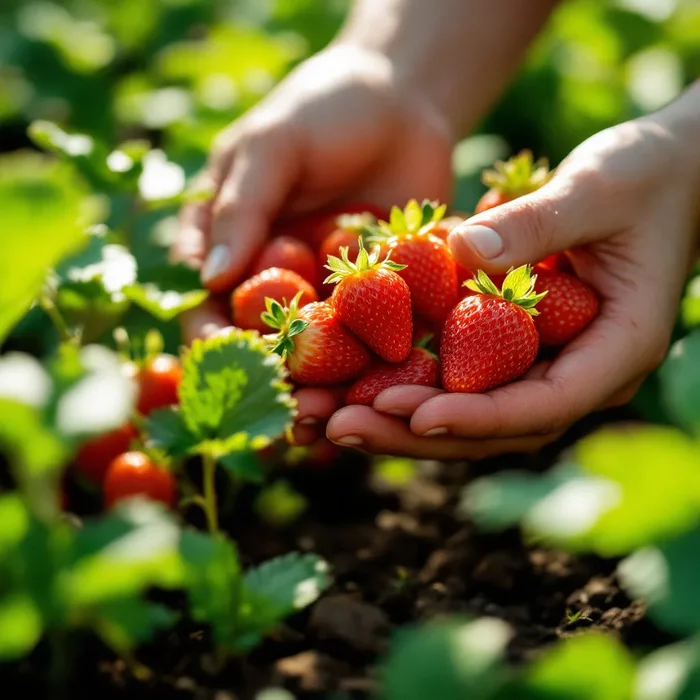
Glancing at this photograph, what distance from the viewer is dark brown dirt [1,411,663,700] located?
47.6 inches

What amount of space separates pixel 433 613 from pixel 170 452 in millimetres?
494

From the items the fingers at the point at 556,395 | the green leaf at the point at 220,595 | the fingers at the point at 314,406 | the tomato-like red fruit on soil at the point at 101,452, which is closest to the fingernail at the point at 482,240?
the fingers at the point at 556,395

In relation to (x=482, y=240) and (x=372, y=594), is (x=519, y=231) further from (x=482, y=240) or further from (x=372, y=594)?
(x=372, y=594)

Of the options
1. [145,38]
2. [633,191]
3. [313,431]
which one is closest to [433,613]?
[313,431]

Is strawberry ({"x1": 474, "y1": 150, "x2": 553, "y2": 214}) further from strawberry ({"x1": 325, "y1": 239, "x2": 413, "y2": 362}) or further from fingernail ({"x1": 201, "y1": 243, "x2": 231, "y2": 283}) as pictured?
fingernail ({"x1": 201, "y1": 243, "x2": 231, "y2": 283})

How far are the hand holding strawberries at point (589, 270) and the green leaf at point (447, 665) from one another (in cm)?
54

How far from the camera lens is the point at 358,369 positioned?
1.48 m

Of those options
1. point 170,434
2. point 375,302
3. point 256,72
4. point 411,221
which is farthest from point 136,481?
point 256,72

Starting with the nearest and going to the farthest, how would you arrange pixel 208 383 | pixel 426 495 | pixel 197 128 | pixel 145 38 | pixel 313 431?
pixel 208 383
pixel 313 431
pixel 426 495
pixel 197 128
pixel 145 38

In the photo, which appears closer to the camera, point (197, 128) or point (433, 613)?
point (433, 613)

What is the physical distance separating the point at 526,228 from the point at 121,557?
2.73ft

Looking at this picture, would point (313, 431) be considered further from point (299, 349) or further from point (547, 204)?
point (547, 204)

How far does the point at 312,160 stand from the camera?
1943 millimetres

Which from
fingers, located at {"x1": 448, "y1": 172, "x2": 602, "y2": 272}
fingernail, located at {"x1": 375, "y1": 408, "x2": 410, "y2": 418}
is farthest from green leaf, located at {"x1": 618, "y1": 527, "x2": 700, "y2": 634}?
fingers, located at {"x1": 448, "y1": 172, "x2": 602, "y2": 272}
